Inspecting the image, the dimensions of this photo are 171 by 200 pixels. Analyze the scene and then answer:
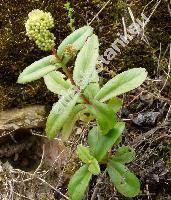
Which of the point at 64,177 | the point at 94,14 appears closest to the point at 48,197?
the point at 64,177

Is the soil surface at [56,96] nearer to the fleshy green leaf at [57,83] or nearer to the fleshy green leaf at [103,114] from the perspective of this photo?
the fleshy green leaf at [57,83]

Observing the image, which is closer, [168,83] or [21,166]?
[168,83]

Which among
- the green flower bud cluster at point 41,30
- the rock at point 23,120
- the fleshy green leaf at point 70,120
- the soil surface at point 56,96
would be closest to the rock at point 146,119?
the soil surface at point 56,96

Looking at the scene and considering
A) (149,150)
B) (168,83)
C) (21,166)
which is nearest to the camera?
(149,150)

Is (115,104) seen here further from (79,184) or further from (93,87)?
(79,184)

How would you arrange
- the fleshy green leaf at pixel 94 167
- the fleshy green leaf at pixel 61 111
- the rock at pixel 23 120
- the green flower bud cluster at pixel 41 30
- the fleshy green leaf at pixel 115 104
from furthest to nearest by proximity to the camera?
the rock at pixel 23 120
the fleshy green leaf at pixel 115 104
the fleshy green leaf at pixel 94 167
the fleshy green leaf at pixel 61 111
the green flower bud cluster at pixel 41 30

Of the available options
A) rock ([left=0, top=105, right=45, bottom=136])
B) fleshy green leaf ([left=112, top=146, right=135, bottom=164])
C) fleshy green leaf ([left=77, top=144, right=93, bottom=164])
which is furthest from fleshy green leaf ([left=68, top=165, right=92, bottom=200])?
rock ([left=0, top=105, right=45, bottom=136])

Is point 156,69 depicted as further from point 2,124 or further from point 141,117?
point 2,124
